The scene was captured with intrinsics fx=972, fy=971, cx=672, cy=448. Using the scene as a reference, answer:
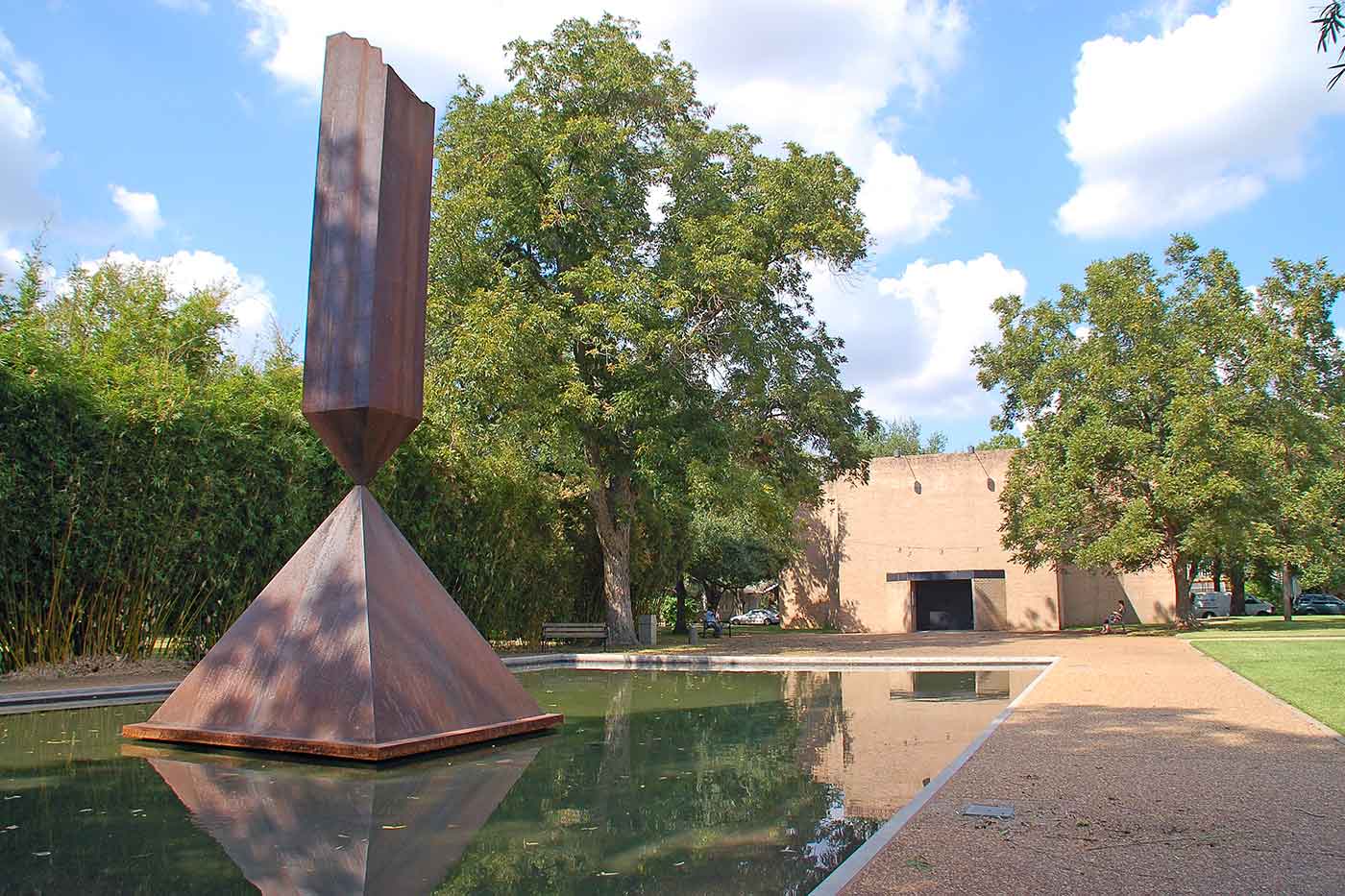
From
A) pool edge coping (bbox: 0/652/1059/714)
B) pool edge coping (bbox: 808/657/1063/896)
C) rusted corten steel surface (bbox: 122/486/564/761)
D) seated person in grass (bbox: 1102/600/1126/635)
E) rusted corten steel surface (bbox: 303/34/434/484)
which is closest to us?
pool edge coping (bbox: 808/657/1063/896)

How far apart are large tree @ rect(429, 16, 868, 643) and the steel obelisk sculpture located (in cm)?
732

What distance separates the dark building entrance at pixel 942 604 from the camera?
1180 inches

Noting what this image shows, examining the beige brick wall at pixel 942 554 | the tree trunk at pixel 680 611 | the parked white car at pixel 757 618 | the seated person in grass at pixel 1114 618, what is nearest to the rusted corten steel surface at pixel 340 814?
the tree trunk at pixel 680 611

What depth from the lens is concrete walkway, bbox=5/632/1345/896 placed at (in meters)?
3.48

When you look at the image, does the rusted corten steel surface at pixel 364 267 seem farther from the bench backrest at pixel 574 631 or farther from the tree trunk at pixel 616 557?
the bench backrest at pixel 574 631

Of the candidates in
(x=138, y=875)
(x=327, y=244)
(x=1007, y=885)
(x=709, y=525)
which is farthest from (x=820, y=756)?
(x=709, y=525)

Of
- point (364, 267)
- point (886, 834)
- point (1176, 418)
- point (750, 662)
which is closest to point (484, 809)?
point (886, 834)

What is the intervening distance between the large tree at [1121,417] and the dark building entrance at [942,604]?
13.3ft

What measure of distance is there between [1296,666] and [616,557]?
11.1 metres

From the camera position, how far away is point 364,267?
7.27m

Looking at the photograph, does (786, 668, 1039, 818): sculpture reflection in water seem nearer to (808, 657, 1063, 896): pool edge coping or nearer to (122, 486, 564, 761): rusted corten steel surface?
(808, 657, 1063, 896): pool edge coping

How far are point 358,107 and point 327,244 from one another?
3.62ft

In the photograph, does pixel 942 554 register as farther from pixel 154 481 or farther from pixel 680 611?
pixel 154 481

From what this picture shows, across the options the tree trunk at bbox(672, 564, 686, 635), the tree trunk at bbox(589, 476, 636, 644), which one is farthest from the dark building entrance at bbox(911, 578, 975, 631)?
the tree trunk at bbox(589, 476, 636, 644)
